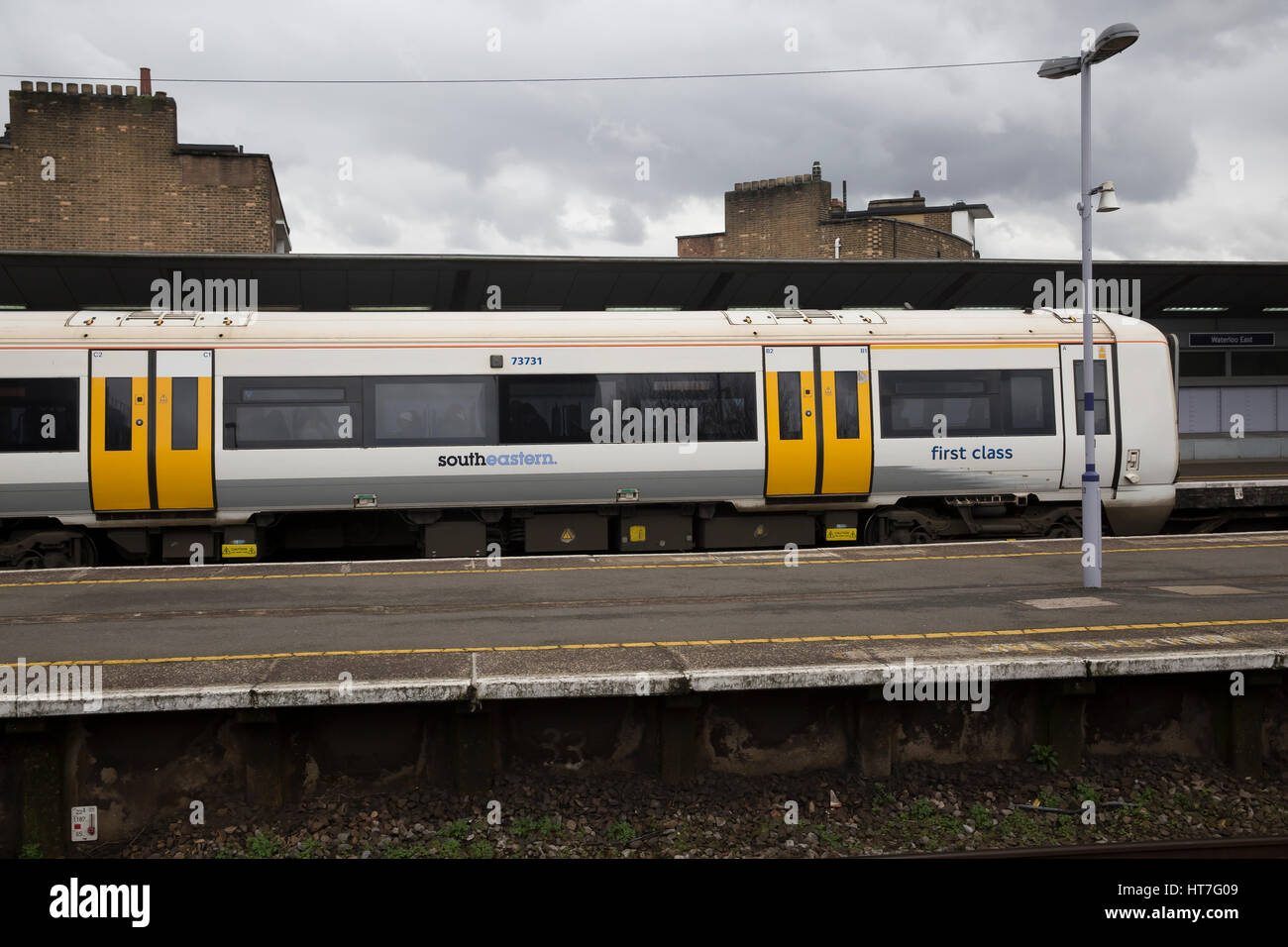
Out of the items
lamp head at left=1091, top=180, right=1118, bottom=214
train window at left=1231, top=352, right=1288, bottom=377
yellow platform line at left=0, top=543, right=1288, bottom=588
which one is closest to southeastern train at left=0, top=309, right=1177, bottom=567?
yellow platform line at left=0, top=543, right=1288, bottom=588

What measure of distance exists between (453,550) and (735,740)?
6.70 meters

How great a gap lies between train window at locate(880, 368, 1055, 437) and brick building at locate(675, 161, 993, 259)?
2494 centimetres

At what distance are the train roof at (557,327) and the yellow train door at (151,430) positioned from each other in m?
0.33

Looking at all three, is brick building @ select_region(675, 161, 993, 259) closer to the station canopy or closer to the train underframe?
the station canopy

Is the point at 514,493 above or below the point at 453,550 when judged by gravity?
above

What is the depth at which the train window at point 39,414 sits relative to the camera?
11.6m

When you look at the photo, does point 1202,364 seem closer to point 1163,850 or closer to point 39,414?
point 1163,850

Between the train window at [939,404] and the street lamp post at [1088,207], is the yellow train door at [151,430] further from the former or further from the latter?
the street lamp post at [1088,207]

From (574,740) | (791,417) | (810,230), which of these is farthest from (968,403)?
(810,230)

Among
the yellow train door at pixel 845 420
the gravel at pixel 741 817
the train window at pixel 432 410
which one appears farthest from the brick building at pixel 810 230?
the gravel at pixel 741 817

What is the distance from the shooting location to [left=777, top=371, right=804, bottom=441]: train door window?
12.8 m
